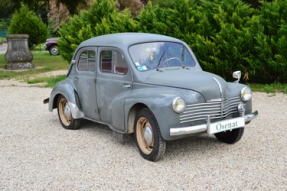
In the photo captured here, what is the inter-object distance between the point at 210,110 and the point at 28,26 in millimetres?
27170

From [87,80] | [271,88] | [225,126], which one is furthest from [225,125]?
[271,88]

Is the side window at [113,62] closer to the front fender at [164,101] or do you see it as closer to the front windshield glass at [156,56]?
the front windshield glass at [156,56]

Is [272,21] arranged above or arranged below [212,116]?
above

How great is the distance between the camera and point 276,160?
4.53 metres

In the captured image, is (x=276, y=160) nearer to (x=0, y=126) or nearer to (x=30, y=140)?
(x=30, y=140)

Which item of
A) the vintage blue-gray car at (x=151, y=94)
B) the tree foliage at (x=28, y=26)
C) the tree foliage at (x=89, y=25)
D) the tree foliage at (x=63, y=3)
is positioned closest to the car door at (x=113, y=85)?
the vintage blue-gray car at (x=151, y=94)

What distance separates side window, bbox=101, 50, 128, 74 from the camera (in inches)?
204

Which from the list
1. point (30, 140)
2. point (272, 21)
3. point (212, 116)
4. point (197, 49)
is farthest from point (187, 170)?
point (272, 21)

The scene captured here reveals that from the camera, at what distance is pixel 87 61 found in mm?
5910

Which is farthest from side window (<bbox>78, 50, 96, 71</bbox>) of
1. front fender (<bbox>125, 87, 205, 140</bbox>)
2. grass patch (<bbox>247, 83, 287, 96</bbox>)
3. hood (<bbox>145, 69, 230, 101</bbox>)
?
grass patch (<bbox>247, 83, 287, 96</bbox>)

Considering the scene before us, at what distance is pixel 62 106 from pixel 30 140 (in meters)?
0.97

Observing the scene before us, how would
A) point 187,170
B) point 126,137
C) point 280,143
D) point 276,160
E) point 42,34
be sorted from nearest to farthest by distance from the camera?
1. point 187,170
2. point 276,160
3. point 280,143
4. point 126,137
5. point 42,34

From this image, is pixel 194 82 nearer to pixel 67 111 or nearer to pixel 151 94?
pixel 151 94

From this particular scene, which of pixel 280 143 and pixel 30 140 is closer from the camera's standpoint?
pixel 280 143
